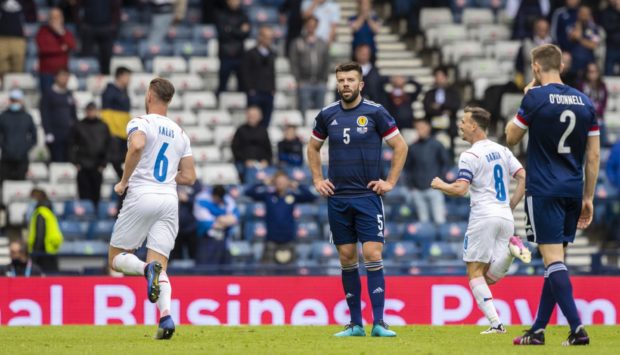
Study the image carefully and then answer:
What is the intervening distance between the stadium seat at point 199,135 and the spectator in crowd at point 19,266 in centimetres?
463

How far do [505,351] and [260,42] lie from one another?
12.6m

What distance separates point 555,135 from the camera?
1137cm

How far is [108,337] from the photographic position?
1298 cm

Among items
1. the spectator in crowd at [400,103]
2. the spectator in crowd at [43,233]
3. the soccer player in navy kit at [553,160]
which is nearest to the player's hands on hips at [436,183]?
the soccer player in navy kit at [553,160]

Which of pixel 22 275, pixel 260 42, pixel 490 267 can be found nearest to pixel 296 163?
pixel 260 42

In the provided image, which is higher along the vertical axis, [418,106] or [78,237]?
[418,106]

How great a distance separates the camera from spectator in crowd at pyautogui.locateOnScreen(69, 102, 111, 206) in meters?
20.9

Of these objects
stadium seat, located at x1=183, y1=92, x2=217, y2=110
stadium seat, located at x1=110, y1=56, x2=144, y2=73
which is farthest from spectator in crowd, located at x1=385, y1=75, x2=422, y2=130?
stadium seat, located at x1=110, y1=56, x2=144, y2=73

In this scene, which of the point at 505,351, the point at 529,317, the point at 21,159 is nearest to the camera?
the point at 505,351

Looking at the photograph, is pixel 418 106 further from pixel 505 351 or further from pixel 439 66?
pixel 505 351

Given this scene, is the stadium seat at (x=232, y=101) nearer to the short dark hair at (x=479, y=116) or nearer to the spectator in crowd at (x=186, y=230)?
the spectator in crowd at (x=186, y=230)

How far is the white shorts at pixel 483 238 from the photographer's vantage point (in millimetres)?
13438

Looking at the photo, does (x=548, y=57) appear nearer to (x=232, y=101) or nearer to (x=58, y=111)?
(x=58, y=111)

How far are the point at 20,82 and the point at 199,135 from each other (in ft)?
10.1
